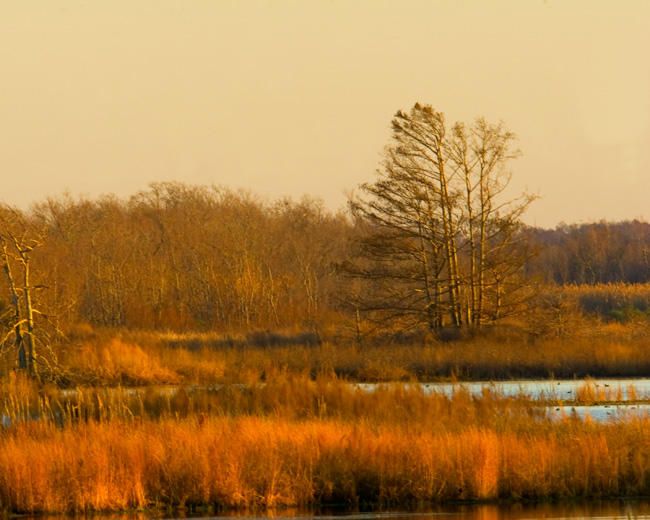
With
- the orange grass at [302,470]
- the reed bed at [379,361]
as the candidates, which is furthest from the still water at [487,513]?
the reed bed at [379,361]

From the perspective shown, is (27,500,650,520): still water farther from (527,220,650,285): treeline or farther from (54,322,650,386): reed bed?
(527,220,650,285): treeline

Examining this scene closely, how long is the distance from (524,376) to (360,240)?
377 inches

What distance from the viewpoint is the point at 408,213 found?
4369cm

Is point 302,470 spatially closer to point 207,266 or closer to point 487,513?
point 487,513

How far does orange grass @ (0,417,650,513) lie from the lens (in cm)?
1719

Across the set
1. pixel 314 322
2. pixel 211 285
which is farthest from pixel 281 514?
pixel 211 285

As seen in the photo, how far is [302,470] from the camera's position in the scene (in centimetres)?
1777

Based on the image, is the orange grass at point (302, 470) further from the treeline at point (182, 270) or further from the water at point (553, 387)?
the treeline at point (182, 270)

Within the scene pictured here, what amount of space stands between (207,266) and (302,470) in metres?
52.3

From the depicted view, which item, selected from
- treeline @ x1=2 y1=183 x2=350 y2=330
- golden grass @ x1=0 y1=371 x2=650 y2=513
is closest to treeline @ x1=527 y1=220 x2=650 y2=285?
treeline @ x1=2 y1=183 x2=350 y2=330

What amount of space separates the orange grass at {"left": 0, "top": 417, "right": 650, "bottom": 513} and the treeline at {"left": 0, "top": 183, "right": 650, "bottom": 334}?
26063 mm

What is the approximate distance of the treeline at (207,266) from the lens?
61.3 metres

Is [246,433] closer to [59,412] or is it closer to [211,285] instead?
[59,412]

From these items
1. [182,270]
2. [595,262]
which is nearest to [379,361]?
[182,270]
